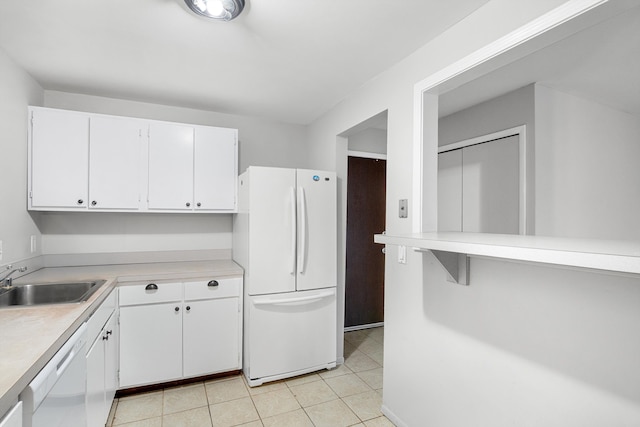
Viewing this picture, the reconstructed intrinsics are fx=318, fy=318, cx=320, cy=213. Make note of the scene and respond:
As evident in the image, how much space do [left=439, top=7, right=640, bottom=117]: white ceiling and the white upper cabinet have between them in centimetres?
214

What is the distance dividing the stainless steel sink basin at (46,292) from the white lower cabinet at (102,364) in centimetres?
19

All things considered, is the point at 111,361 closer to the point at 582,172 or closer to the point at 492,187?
the point at 492,187

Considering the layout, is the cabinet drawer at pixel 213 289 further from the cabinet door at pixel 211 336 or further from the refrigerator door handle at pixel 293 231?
the refrigerator door handle at pixel 293 231

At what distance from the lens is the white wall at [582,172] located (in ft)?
7.93

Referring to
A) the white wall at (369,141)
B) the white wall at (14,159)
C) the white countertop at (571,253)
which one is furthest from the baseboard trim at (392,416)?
the white wall at (14,159)

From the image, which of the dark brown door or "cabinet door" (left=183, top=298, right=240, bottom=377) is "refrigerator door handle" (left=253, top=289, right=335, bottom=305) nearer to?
"cabinet door" (left=183, top=298, right=240, bottom=377)

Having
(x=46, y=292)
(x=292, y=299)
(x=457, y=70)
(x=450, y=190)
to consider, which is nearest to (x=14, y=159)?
(x=46, y=292)

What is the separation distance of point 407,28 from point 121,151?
2394 mm

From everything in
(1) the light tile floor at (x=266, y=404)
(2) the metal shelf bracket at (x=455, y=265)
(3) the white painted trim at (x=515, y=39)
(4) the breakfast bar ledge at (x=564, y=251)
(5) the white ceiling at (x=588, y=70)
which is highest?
(5) the white ceiling at (x=588, y=70)

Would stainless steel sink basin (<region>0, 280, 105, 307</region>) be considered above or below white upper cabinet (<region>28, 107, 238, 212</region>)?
below

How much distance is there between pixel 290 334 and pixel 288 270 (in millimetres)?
548

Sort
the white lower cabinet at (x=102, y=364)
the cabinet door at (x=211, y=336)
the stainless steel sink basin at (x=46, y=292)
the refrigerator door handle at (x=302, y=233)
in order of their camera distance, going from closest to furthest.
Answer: the white lower cabinet at (x=102, y=364), the stainless steel sink basin at (x=46, y=292), the cabinet door at (x=211, y=336), the refrigerator door handle at (x=302, y=233)

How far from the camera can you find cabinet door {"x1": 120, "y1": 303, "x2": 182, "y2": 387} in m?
2.39

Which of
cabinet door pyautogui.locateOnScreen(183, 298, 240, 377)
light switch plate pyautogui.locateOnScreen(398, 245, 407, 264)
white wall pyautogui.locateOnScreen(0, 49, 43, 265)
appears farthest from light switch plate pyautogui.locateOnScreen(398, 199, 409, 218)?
white wall pyautogui.locateOnScreen(0, 49, 43, 265)
